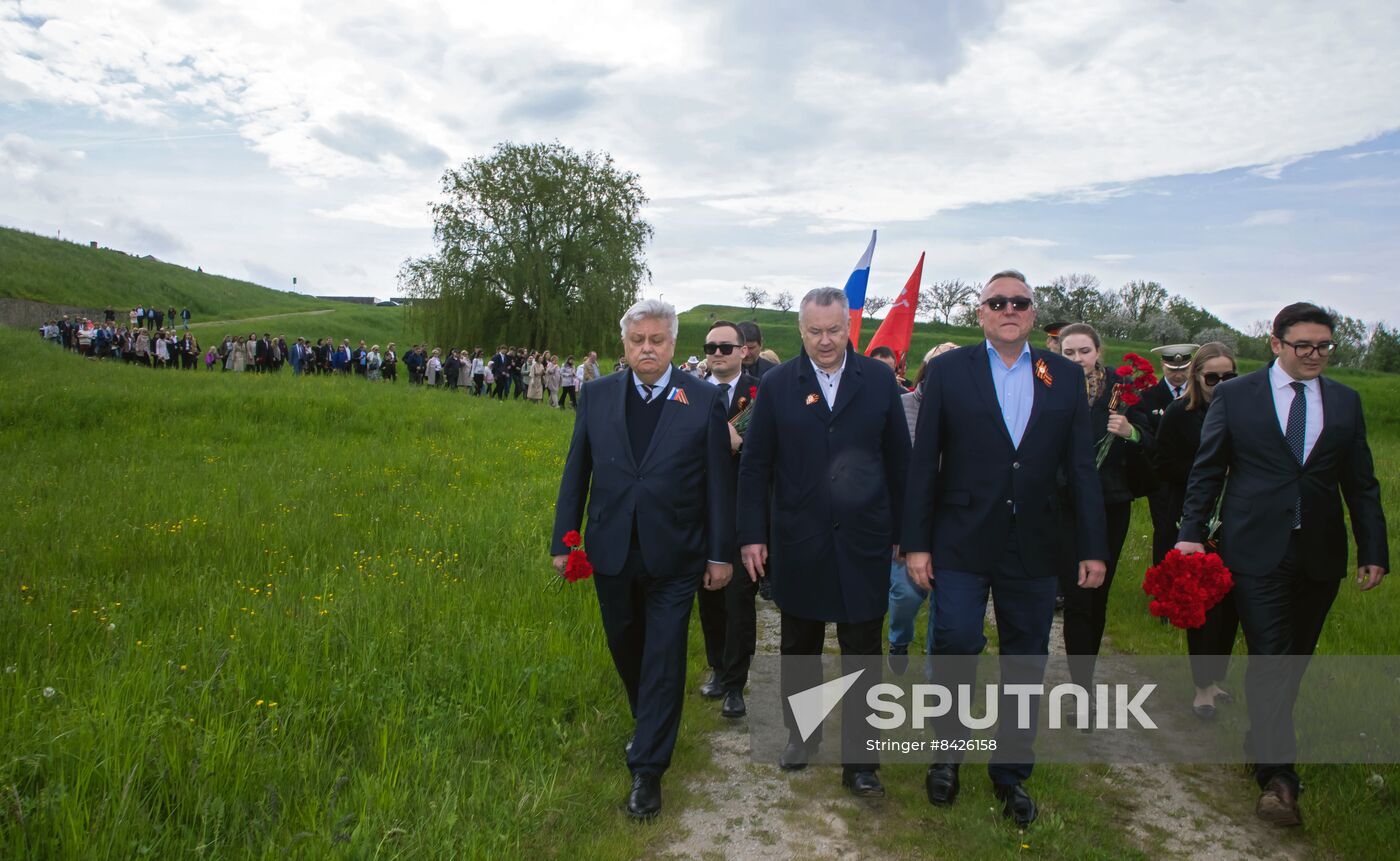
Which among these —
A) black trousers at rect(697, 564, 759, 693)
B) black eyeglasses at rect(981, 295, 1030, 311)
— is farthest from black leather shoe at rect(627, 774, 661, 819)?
black eyeglasses at rect(981, 295, 1030, 311)

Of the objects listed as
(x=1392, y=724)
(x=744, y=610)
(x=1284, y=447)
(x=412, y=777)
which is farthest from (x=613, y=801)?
(x=1392, y=724)

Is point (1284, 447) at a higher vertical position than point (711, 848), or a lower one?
higher

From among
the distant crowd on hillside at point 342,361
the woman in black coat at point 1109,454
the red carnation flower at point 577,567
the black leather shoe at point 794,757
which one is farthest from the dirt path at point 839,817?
the distant crowd on hillside at point 342,361

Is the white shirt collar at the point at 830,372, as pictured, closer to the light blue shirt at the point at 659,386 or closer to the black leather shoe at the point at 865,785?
the light blue shirt at the point at 659,386

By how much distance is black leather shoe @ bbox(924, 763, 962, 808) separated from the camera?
392cm

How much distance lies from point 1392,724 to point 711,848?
Answer: 4.04 m

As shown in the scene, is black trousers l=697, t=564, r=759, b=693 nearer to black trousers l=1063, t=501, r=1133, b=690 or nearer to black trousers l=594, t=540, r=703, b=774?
black trousers l=594, t=540, r=703, b=774

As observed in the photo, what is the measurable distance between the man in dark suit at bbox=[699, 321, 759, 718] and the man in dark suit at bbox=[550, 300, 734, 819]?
1.57 feet

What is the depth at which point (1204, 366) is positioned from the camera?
18.2 ft

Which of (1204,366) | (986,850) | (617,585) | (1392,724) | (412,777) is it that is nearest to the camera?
(986,850)

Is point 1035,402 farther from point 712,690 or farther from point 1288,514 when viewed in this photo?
point 712,690

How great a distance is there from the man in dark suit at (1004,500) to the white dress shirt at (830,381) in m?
0.45

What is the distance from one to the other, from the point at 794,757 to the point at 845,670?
21.4 inches

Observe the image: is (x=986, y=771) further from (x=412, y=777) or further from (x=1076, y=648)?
(x=412, y=777)
